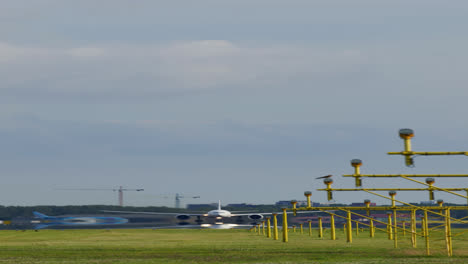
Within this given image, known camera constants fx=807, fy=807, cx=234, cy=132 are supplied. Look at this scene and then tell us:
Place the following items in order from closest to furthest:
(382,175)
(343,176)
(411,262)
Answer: (382,175) < (343,176) < (411,262)

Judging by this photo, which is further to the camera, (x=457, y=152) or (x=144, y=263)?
(x=144, y=263)

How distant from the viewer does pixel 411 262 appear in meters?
47.3

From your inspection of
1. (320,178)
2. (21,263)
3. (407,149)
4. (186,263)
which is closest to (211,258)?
(186,263)

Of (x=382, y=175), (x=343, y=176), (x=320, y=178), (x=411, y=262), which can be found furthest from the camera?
(x=320, y=178)

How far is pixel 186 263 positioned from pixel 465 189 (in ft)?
58.3

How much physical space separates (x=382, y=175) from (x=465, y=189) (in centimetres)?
1193

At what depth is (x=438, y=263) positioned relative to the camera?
46062 millimetres

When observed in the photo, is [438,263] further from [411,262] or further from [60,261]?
[60,261]

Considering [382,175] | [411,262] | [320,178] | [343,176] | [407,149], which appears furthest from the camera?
[320,178]

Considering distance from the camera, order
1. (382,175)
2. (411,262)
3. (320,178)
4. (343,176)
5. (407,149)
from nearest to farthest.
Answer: (407,149)
(382,175)
(343,176)
(411,262)
(320,178)

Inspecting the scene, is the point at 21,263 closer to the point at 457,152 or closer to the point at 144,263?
the point at 144,263

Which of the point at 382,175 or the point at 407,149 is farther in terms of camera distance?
the point at 382,175

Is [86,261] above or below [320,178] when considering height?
below

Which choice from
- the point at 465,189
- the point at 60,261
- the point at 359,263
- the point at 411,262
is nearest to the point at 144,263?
the point at 60,261
